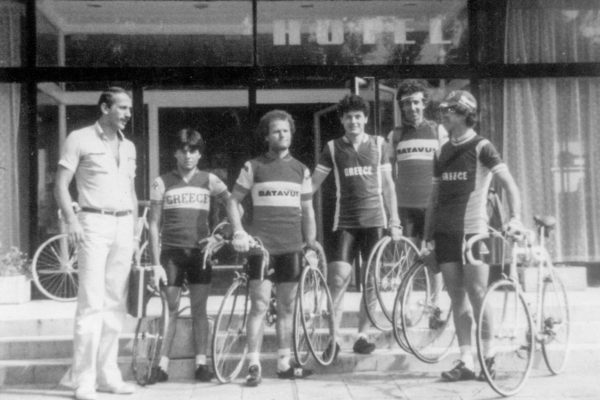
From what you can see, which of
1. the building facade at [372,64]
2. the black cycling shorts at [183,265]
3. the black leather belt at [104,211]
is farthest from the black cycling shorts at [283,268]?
the building facade at [372,64]

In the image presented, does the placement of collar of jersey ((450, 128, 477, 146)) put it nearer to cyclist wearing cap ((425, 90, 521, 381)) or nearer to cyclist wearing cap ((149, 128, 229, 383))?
→ cyclist wearing cap ((425, 90, 521, 381))

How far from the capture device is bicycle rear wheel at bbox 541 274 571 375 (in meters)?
6.41

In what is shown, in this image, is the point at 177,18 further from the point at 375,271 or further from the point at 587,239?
the point at 587,239

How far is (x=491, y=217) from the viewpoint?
9.38 meters

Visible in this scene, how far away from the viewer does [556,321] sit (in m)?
6.31

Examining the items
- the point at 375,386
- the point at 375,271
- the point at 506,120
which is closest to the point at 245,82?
the point at 506,120

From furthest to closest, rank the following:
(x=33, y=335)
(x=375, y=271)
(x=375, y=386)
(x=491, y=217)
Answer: (x=491, y=217)
(x=33, y=335)
(x=375, y=271)
(x=375, y=386)

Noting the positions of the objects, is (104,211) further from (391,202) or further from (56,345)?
(391,202)

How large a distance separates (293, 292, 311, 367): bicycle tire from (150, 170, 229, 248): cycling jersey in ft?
3.02

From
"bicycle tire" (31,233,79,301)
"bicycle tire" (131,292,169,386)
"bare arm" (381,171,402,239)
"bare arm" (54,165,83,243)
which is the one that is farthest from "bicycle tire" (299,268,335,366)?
"bicycle tire" (31,233,79,301)

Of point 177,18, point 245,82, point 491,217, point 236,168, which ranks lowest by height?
point 491,217

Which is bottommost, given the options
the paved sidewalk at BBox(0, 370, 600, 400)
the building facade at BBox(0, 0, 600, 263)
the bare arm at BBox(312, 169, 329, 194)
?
the paved sidewalk at BBox(0, 370, 600, 400)

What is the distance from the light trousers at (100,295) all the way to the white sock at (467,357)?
2.48 metres

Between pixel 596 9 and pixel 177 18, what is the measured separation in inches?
189
